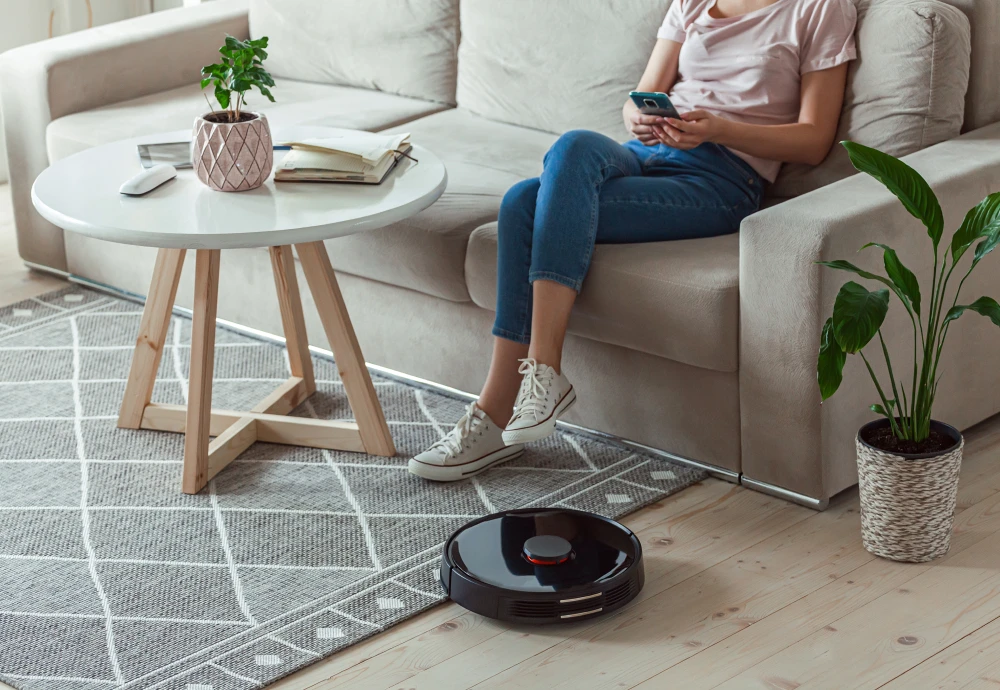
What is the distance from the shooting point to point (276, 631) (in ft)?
6.06

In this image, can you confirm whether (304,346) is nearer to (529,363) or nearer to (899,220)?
(529,363)

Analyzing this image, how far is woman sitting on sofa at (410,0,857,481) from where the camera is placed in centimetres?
222

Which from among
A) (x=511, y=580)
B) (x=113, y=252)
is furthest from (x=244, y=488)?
(x=113, y=252)

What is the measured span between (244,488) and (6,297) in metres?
1.34

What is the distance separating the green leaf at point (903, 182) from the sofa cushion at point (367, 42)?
1.68m

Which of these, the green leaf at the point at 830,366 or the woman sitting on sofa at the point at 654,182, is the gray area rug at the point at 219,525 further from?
the green leaf at the point at 830,366

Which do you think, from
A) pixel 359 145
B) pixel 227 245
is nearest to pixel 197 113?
pixel 359 145

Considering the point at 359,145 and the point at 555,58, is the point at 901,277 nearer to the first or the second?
the point at 359,145

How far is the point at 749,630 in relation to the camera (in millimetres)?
1821

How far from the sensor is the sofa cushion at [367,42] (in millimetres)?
3279

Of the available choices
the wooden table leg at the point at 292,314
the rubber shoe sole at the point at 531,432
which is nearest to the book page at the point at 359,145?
the wooden table leg at the point at 292,314

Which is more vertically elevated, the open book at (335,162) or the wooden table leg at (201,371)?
the open book at (335,162)

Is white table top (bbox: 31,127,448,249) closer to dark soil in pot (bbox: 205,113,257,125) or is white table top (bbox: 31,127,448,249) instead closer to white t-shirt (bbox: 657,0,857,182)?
dark soil in pot (bbox: 205,113,257,125)

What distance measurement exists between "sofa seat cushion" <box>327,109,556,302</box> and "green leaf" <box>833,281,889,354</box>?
895mm
